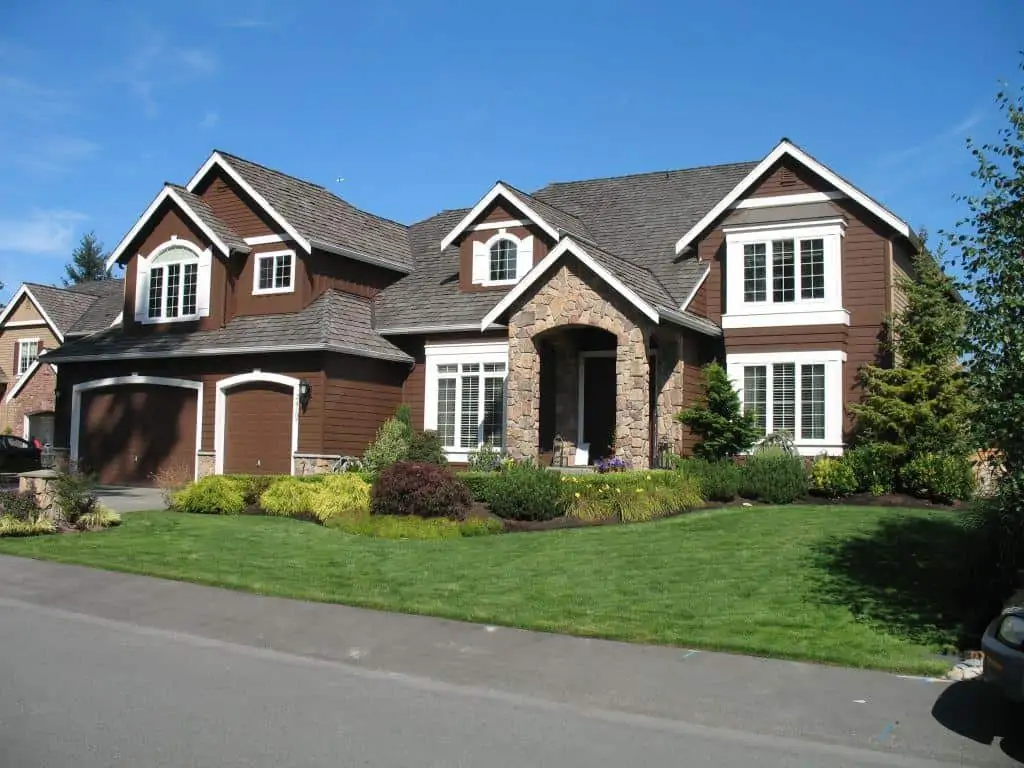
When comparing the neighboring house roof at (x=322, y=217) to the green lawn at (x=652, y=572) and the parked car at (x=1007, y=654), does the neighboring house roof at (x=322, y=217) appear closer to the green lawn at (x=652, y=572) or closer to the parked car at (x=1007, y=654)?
the green lawn at (x=652, y=572)

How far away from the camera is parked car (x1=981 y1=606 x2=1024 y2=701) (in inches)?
226

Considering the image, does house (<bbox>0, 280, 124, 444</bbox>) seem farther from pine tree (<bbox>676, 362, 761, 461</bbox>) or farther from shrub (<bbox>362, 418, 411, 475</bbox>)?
pine tree (<bbox>676, 362, 761, 461</bbox>)

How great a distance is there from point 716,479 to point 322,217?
1367 cm

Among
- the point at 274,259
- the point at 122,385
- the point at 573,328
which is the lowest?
the point at 122,385

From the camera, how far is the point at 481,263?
2453cm

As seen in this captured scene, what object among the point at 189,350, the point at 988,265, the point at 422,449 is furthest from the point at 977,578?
the point at 189,350

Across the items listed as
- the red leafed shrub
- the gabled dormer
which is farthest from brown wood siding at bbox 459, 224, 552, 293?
the red leafed shrub

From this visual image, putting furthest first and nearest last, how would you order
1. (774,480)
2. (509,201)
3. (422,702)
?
(509,201), (774,480), (422,702)

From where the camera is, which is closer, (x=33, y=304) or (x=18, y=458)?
(x=18, y=458)

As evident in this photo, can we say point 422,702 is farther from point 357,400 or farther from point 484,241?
point 484,241

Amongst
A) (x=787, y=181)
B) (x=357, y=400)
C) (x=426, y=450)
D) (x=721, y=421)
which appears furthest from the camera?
(x=357, y=400)

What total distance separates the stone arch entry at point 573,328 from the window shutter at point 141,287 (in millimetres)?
11393

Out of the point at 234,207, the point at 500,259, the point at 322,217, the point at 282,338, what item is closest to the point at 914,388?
the point at 500,259

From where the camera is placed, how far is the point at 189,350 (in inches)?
959
